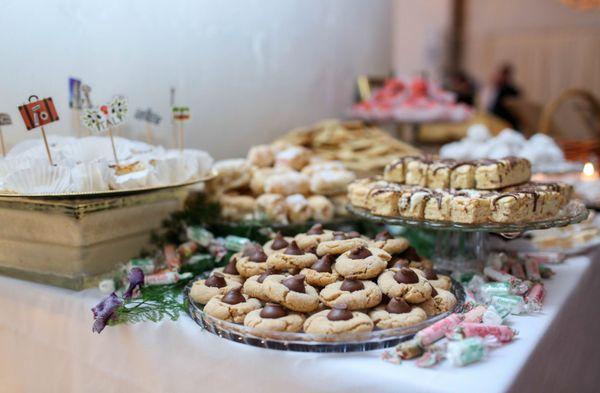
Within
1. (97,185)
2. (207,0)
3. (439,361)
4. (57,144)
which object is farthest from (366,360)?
(207,0)

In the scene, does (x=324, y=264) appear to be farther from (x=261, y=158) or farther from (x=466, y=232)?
(x=261, y=158)

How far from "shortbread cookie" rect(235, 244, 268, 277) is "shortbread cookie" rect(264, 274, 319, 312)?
0.13 meters

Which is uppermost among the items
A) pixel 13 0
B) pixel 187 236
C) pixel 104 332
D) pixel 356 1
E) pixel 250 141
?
pixel 356 1

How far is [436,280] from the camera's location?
4.40 feet

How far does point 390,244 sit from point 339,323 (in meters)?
0.39

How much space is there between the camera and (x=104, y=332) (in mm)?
1372

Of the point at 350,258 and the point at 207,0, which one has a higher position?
the point at 207,0

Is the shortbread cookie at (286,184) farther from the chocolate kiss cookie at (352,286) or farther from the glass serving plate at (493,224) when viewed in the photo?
the chocolate kiss cookie at (352,286)

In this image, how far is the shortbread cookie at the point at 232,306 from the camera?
116cm

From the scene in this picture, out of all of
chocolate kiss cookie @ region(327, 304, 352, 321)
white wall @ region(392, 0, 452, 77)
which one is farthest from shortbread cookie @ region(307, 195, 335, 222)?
white wall @ region(392, 0, 452, 77)

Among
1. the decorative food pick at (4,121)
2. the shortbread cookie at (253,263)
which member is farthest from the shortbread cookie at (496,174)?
the decorative food pick at (4,121)

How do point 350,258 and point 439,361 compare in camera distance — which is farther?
point 350,258

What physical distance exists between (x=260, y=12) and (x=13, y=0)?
4.03 feet

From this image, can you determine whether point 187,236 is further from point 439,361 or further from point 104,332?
point 439,361
